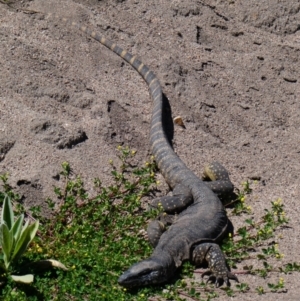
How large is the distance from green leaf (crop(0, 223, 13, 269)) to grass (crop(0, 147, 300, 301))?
19 centimetres

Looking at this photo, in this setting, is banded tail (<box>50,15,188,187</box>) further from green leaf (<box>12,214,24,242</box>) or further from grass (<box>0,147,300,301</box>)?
green leaf (<box>12,214,24,242</box>)

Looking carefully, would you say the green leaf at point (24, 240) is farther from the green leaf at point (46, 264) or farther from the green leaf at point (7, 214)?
the green leaf at point (7, 214)

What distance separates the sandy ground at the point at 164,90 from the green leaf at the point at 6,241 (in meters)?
1.23

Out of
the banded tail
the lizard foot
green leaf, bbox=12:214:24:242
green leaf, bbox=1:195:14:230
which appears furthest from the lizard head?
the banded tail

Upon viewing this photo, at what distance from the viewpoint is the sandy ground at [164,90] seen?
26.3 ft

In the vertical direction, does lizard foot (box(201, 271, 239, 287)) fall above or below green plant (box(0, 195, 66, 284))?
below

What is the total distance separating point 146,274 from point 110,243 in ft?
1.94

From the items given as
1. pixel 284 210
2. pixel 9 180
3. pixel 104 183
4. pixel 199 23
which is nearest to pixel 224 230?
pixel 284 210

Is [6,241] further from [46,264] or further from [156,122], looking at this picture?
[156,122]

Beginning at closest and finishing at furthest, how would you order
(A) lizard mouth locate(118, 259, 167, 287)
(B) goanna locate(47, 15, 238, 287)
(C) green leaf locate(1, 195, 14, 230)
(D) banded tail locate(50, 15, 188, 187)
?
(A) lizard mouth locate(118, 259, 167, 287) → (C) green leaf locate(1, 195, 14, 230) → (B) goanna locate(47, 15, 238, 287) → (D) banded tail locate(50, 15, 188, 187)

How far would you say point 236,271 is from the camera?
6855 mm

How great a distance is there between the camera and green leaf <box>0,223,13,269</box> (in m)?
6.03

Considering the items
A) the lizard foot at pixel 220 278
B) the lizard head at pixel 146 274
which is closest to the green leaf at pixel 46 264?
the lizard head at pixel 146 274

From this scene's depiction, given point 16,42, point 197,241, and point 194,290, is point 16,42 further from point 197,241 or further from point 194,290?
point 194,290
